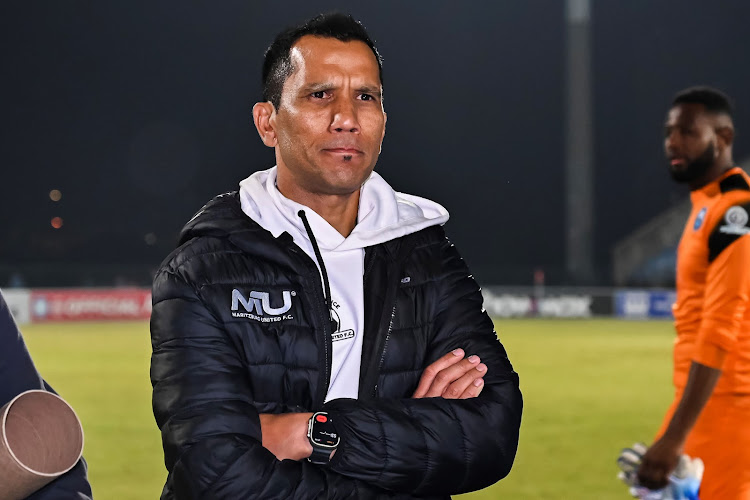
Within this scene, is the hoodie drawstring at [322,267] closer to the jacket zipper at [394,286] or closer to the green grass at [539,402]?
the jacket zipper at [394,286]

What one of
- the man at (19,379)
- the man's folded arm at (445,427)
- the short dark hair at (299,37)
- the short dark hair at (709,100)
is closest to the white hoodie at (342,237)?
the man's folded arm at (445,427)

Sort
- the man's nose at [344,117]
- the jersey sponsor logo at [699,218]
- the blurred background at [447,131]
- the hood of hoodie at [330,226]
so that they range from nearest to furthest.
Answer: the man's nose at [344,117] < the hood of hoodie at [330,226] < the jersey sponsor logo at [699,218] < the blurred background at [447,131]

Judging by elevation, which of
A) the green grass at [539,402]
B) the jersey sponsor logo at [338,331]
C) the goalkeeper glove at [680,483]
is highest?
the jersey sponsor logo at [338,331]

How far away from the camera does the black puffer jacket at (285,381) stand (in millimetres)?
2004

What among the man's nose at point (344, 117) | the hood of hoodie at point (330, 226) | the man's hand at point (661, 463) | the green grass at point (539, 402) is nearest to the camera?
the man's nose at point (344, 117)

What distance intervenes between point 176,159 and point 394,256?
2093 inches

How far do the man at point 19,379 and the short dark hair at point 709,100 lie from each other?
2815mm

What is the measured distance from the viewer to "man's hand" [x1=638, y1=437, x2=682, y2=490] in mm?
3252

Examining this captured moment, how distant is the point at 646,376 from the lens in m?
13.2

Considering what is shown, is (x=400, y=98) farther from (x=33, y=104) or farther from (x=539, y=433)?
(x=539, y=433)

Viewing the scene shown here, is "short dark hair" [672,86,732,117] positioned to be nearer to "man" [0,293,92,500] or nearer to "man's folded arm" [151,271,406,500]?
"man's folded arm" [151,271,406,500]

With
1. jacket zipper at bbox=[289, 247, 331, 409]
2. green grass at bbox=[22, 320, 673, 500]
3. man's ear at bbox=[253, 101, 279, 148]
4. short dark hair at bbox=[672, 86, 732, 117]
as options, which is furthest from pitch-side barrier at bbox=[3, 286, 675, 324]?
jacket zipper at bbox=[289, 247, 331, 409]

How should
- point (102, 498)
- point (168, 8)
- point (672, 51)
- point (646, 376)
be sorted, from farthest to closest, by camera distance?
point (168, 8)
point (672, 51)
point (646, 376)
point (102, 498)

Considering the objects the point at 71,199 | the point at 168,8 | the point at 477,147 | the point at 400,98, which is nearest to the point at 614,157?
the point at 477,147
